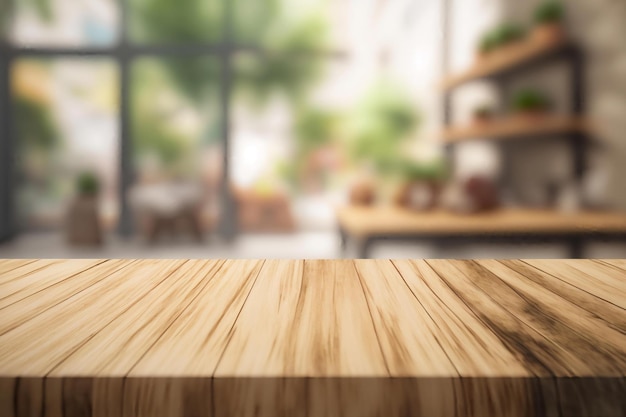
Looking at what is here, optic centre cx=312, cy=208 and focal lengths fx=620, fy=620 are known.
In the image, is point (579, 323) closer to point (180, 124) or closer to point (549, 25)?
point (549, 25)

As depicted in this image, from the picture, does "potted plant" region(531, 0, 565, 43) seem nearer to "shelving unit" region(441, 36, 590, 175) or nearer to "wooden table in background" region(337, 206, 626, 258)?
"shelving unit" region(441, 36, 590, 175)

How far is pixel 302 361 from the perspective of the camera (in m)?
0.46

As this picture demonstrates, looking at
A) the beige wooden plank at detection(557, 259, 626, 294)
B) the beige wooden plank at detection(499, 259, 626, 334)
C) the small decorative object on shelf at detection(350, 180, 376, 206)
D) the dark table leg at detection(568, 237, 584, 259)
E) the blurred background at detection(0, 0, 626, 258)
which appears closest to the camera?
the beige wooden plank at detection(499, 259, 626, 334)

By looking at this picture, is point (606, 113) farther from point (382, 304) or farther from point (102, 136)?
point (102, 136)

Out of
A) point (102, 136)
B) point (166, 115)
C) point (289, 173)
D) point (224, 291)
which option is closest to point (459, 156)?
point (289, 173)

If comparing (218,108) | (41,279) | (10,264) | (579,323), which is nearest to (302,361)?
(579,323)

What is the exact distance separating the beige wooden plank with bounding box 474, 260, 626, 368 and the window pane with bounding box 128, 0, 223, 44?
4.43m

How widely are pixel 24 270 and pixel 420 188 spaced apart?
213 cm

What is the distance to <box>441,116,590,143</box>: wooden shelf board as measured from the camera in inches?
113

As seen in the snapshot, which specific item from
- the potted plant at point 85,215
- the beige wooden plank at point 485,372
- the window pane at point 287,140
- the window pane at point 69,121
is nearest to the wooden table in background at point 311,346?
the beige wooden plank at point 485,372

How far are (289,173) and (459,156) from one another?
51.9 inches

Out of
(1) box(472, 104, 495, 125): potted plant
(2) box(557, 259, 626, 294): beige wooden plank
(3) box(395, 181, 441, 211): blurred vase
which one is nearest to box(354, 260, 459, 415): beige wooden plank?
(2) box(557, 259, 626, 294): beige wooden plank

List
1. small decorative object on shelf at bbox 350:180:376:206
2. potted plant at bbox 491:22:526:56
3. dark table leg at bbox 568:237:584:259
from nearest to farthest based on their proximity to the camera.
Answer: dark table leg at bbox 568:237:584:259
small decorative object on shelf at bbox 350:180:376:206
potted plant at bbox 491:22:526:56

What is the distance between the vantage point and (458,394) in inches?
16.8
